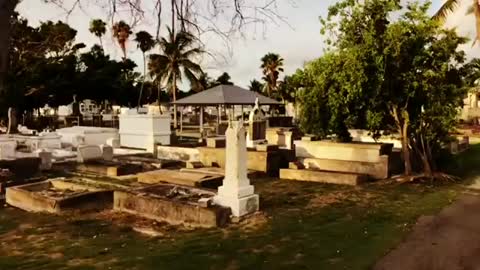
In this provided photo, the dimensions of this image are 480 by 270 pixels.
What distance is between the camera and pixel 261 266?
6.23 meters

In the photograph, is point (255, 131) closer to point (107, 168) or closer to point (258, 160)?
point (258, 160)

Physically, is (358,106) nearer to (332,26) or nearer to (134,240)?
(332,26)

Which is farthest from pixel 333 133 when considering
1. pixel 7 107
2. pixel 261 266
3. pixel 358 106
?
pixel 7 107

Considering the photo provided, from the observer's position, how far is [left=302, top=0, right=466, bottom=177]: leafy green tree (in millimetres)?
13219

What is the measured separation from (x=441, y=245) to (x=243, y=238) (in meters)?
3.02

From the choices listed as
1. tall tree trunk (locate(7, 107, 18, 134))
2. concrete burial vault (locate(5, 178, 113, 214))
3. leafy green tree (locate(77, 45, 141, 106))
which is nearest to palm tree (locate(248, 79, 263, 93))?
leafy green tree (locate(77, 45, 141, 106))

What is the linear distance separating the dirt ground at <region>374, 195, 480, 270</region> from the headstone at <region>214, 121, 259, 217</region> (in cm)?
310

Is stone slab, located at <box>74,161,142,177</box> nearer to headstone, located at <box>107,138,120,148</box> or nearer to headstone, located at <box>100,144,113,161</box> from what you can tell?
headstone, located at <box>100,144,113,161</box>

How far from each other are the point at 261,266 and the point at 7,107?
2687 centimetres

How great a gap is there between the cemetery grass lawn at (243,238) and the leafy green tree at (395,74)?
3354mm

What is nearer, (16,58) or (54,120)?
(16,58)

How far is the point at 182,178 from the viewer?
40.9 feet

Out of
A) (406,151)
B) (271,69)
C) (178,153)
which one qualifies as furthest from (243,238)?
(271,69)

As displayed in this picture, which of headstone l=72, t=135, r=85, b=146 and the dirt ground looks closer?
the dirt ground
